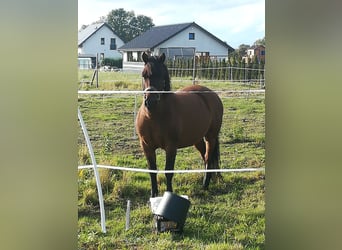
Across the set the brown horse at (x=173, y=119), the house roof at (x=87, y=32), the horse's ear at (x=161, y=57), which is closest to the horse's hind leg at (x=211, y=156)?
the brown horse at (x=173, y=119)

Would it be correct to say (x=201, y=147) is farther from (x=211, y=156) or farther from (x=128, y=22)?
(x=128, y=22)

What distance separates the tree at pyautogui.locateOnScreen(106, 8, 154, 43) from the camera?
177 cm

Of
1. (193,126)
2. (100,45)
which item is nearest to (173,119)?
(193,126)

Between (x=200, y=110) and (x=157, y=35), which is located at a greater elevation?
(x=157, y=35)

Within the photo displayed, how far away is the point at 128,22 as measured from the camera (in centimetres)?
177

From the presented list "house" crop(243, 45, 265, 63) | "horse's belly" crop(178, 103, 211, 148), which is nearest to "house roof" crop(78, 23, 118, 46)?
"horse's belly" crop(178, 103, 211, 148)

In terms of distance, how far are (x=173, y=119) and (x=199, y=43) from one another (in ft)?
1.11

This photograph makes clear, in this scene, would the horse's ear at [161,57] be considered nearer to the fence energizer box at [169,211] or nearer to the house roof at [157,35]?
the house roof at [157,35]
